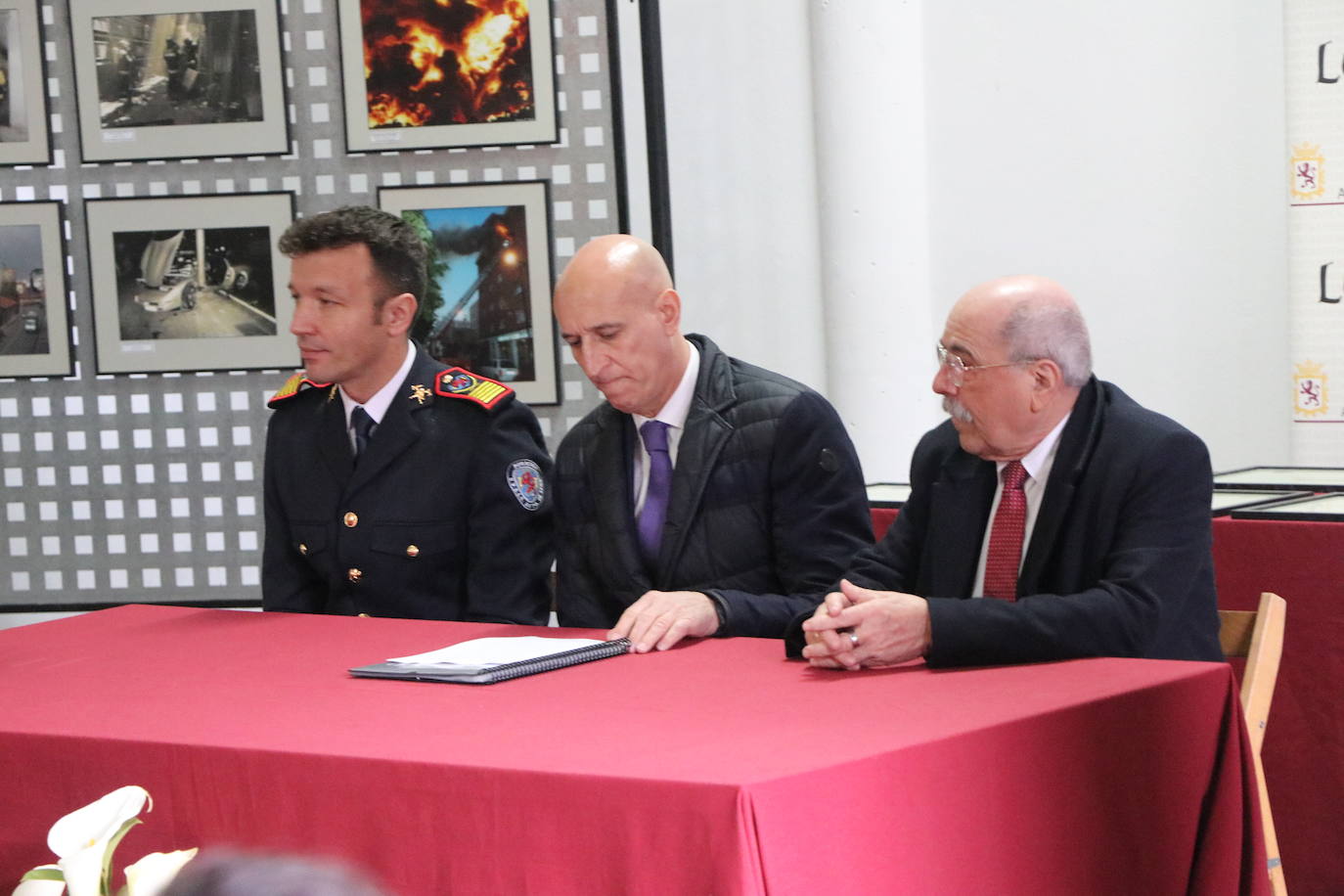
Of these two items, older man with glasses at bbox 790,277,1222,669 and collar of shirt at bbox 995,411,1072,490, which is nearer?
older man with glasses at bbox 790,277,1222,669

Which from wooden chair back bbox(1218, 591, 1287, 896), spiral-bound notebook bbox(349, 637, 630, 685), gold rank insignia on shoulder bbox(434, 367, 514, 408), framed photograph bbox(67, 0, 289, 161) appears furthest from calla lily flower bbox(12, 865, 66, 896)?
framed photograph bbox(67, 0, 289, 161)

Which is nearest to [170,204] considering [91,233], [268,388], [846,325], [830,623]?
[91,233]

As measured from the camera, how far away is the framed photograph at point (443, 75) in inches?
182

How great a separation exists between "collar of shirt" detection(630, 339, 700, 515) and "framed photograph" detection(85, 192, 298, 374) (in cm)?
196

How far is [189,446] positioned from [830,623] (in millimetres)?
3135

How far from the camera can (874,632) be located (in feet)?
7.44

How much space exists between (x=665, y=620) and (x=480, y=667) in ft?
1.14

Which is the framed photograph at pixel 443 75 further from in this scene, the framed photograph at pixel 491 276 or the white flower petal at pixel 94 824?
the white flower petal at pixel 94 824

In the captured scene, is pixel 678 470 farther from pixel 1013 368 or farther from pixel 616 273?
pixel 1013 368

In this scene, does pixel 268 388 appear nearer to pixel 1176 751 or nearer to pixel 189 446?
pixel 189 446

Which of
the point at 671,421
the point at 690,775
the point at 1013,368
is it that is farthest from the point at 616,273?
the point at 690,775

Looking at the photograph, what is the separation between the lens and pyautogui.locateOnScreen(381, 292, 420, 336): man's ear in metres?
3.49

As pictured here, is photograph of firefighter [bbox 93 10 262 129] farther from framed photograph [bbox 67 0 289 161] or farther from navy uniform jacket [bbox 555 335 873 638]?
navy uniform jacket [bbox 555 335 873 638]

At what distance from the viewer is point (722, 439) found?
3.07 meters
